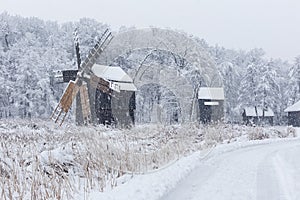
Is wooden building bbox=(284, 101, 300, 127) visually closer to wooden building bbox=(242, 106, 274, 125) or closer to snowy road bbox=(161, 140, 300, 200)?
wooden building bbox=(242, 106, 274, 125)

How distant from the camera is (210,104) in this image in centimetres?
4103

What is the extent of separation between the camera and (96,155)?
8961 mm

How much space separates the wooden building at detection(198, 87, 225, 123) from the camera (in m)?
39.7

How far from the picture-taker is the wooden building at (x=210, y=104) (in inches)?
1563

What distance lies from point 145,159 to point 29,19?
71724 millimetres

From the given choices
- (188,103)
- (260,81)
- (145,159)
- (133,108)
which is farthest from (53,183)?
(260,81)

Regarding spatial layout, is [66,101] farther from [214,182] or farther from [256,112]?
[256,112]

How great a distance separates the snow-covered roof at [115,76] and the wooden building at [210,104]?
38.2ft

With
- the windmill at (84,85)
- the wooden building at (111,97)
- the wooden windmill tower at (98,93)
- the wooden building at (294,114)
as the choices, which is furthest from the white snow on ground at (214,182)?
the wooden building at (294,114)

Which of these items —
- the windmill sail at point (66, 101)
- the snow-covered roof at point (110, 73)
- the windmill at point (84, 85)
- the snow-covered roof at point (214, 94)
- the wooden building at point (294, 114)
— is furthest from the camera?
the wooden building at point (294, 114)

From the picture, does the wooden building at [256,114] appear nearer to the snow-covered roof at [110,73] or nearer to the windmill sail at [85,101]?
the snow-covered roof at [110,73]

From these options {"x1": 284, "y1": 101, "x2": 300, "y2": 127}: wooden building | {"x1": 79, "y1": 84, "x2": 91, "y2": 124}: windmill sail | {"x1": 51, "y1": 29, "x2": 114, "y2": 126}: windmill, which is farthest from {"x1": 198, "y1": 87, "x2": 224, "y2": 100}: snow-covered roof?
{"x1": 284, "y1": 101, "x2": 300, "y2": 127}: wooden building

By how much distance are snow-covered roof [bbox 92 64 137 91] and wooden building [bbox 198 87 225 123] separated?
38.2ft

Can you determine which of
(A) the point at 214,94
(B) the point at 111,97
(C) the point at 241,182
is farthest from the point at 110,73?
(C) the point at 241,182
